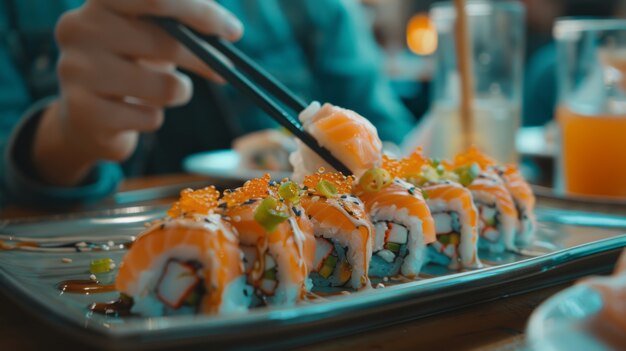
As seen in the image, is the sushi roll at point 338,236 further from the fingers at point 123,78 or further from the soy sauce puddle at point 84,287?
the fingers at point 123,78

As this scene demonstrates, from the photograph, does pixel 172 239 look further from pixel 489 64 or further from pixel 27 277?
pixel 489 64

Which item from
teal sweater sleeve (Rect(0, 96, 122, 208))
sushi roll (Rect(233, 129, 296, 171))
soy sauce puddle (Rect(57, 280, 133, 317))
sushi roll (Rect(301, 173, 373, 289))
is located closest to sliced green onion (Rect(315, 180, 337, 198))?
sushi roll (Rect(301, 173, 373, 289))

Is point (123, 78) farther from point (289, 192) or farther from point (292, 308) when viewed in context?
point (292, 308)

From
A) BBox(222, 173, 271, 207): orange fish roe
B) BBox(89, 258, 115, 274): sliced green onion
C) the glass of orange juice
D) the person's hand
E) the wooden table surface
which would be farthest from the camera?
the glass of orange juice

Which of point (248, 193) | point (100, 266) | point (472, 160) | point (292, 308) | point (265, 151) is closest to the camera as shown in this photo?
point (292, 308)

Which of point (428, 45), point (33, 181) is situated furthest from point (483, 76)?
point (428, 45)

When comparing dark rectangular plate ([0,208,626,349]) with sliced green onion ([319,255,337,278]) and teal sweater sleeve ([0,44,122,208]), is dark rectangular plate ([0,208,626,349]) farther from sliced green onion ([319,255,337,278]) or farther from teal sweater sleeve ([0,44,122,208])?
teal sweater sleeve ([0,44,122,208])

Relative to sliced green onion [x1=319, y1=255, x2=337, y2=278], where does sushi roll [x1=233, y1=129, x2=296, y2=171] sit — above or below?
below
